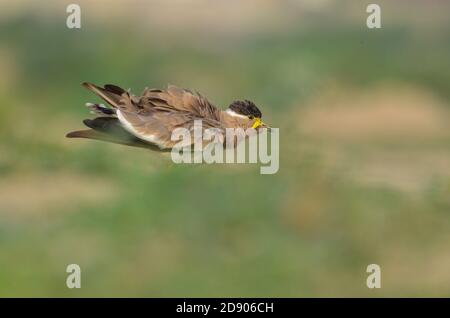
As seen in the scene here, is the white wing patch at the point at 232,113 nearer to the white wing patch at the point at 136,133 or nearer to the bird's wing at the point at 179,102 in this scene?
the bird's wing at the point at 179,102

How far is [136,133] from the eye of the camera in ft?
14.2

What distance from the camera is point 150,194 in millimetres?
4234

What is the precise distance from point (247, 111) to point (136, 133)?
0.55 metres

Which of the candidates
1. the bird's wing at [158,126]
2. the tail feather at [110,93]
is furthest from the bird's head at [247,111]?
the tail feather at [110,93]

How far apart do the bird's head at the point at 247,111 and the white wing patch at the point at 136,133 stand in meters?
0.40

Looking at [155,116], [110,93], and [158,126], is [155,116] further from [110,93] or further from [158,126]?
[110,93]

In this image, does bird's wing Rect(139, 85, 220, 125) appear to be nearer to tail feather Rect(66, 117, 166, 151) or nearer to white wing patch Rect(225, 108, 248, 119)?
white wing patch Rect(225, 108, 248, 119)

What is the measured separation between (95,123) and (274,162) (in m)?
0.87

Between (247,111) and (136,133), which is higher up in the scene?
(247,111)

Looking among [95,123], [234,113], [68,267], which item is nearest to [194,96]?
[234,113]

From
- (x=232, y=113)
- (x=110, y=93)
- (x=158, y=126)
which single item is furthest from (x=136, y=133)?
(x=232, y=113)

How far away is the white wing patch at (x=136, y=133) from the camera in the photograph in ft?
14.2

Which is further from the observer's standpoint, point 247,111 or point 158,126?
point 247,111

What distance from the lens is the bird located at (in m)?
4.33
